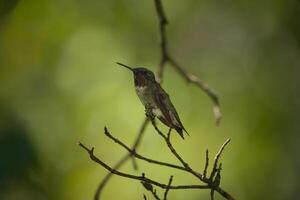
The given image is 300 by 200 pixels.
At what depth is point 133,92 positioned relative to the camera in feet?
29.6

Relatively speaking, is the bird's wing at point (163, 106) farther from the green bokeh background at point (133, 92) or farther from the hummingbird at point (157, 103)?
the green bokeh background at point (133, 92)

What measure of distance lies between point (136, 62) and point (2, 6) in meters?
5.63

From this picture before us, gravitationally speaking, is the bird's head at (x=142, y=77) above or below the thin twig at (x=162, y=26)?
below

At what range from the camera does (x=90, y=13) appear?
11711 mm

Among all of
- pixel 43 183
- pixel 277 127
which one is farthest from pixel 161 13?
pixel 277 127

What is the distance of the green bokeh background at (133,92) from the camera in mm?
8852

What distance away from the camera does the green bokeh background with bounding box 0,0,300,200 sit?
348 inches

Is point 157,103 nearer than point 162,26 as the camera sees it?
Yes

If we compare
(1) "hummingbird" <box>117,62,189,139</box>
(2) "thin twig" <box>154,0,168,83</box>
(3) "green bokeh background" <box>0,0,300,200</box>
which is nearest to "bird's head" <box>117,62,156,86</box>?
(1) "hummingbird" <box>117,62,189,139</box>

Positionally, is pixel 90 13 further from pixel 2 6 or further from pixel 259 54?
pixel 2 6

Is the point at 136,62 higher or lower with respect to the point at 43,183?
higher

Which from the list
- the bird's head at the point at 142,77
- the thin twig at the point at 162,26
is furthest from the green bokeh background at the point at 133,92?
the bird's head at the point at 142,77

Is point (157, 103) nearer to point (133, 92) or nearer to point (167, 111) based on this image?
point (167, 111)

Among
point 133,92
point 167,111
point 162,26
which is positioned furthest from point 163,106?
point 133,92
